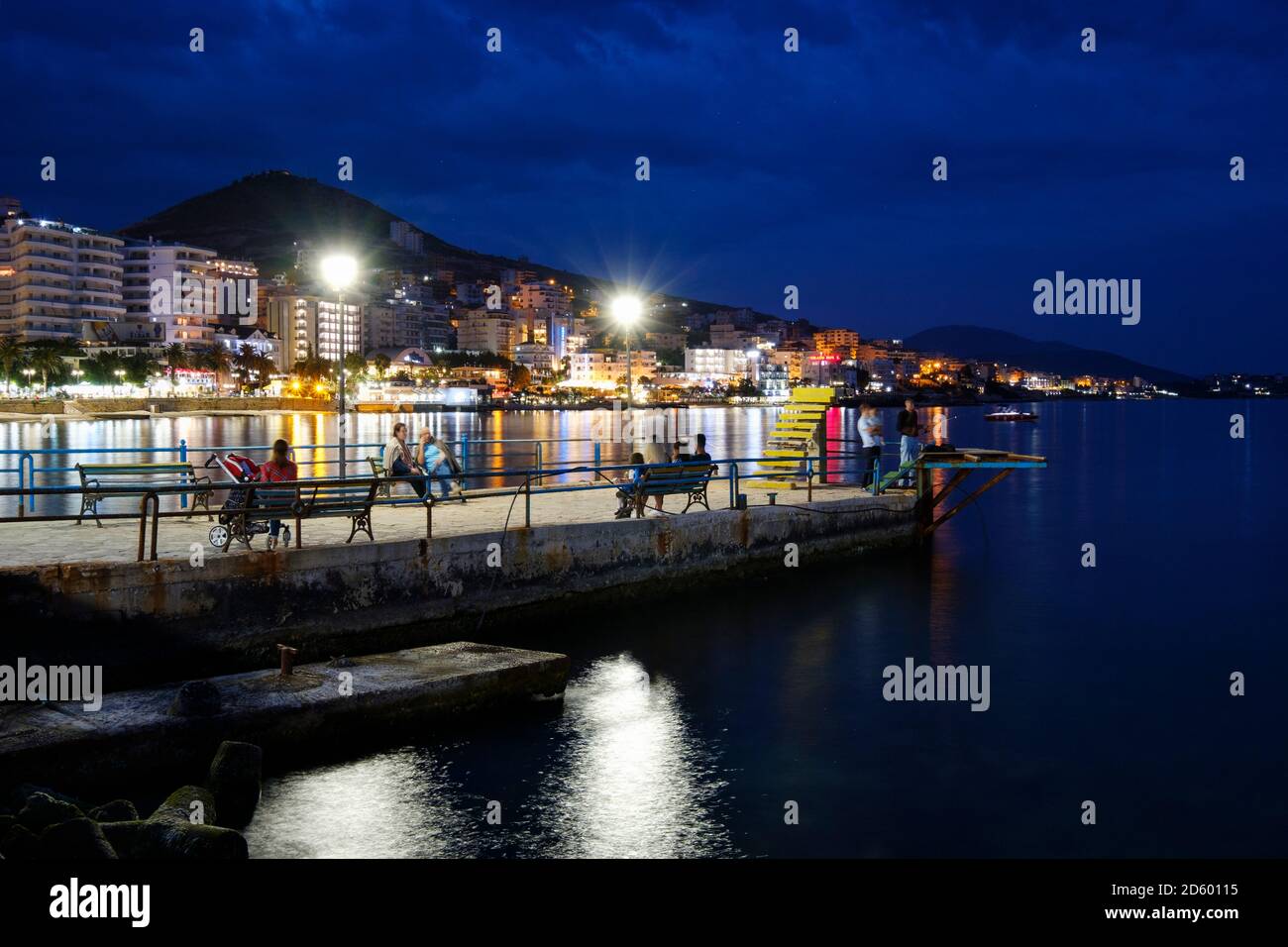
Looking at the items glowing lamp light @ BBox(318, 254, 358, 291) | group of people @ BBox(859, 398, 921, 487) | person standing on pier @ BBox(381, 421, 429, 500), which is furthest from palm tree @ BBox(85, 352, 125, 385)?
person standing on pier @ BBox(381, 421, 429, 500)

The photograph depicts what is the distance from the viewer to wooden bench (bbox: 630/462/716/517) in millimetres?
18234

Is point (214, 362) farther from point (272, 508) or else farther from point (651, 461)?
point (272, 508)

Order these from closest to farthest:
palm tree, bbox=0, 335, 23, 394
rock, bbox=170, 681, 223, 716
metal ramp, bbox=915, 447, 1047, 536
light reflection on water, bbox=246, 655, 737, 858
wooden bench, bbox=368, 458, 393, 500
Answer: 1. light reflection on water, bbox=246, 655, 737, 858
2. rock, bbox=170, 681, 223, 716
3. wooden bench, bbox=368, 458, 393, 500
4. metal ramp, bbox=915, 447, 1047, 536
5. palm tree, bbox=0, 335, 23, 394

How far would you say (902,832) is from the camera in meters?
10.0

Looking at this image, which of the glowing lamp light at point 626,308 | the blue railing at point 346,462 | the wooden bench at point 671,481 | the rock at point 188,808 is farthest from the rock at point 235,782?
the glowing lamp light at point 626,308

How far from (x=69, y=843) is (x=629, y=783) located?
4.99 metres

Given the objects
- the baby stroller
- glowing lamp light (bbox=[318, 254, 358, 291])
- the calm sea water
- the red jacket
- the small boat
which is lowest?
the calm sea water

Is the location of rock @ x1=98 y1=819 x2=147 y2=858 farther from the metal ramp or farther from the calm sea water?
the metal ramp

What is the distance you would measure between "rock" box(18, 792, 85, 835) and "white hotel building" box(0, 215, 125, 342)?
166 m

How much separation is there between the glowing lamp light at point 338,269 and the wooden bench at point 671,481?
36.9 feet

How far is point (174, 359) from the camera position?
166 metres

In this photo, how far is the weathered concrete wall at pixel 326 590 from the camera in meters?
11.7
